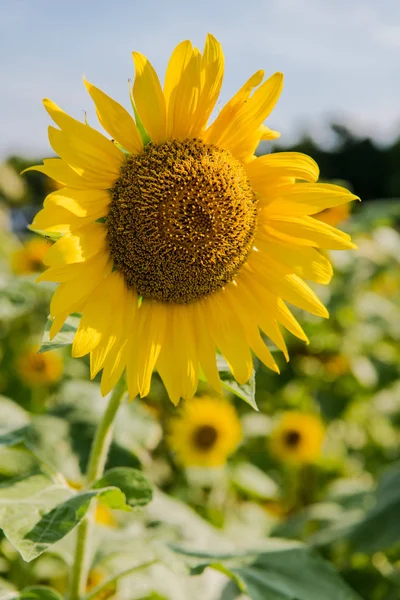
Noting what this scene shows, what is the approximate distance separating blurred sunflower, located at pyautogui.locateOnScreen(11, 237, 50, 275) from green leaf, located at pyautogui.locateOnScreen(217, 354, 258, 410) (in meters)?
2.22

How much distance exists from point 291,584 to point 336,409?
6.16ft

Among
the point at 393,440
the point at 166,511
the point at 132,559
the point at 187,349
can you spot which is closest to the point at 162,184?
the point at 187,349

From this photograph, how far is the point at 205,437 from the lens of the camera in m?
3.33

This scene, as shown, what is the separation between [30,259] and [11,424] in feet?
6.50

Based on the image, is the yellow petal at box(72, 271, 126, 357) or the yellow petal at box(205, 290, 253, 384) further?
the yellow petal at box(205, 290, 253, 384)

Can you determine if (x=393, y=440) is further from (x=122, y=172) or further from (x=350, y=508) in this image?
(x=122, y=172)

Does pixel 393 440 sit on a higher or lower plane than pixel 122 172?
lower

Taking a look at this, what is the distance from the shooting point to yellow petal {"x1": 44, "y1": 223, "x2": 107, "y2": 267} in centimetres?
124

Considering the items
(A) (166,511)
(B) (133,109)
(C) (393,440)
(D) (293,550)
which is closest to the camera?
(B) (133,109)

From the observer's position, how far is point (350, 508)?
264cm

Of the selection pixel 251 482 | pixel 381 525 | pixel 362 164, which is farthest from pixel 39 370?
pixel 362 164

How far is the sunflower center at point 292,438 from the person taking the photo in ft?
11.0

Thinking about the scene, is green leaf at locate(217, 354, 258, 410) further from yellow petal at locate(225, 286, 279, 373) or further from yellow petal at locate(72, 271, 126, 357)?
yellow petal at locate(72, 271, 126, 357)

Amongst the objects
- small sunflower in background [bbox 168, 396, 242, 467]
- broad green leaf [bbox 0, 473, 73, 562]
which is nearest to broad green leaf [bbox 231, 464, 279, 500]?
small sunflower in background [bbox 168, 396, 242, 467]
